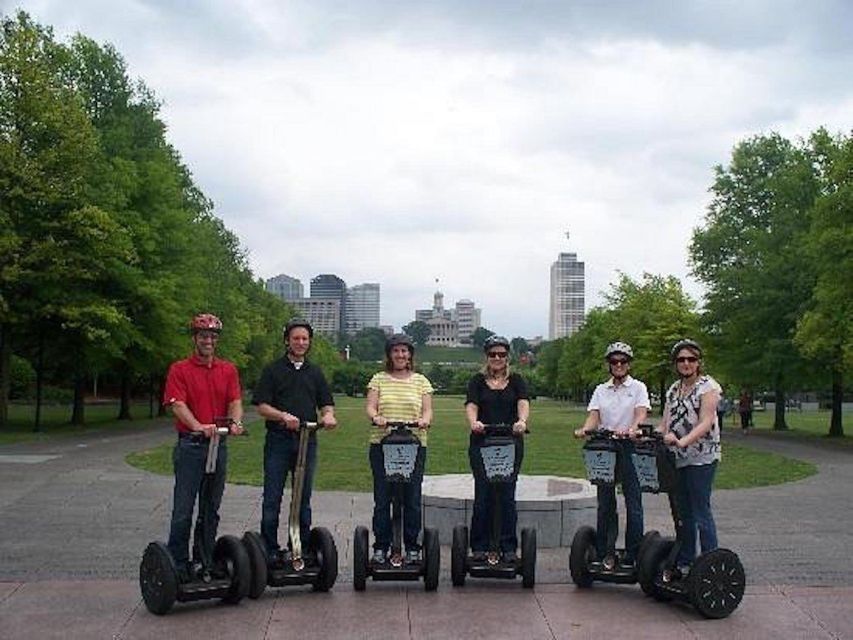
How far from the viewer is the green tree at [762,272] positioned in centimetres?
3388

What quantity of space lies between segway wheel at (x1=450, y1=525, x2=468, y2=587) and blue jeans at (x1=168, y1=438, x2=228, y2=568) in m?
1.93

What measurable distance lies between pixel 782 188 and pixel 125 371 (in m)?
25.3

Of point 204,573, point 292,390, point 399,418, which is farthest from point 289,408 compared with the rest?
point 204,573

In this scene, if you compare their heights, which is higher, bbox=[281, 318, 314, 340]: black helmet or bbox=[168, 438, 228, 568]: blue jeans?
bbox=[281, 318, 314, 340]: black helmet

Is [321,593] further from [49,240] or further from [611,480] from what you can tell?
[49,240]

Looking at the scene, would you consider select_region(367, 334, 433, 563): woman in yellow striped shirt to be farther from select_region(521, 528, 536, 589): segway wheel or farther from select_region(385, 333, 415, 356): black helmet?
select_region(521, 528, 536, 589): segway wheel

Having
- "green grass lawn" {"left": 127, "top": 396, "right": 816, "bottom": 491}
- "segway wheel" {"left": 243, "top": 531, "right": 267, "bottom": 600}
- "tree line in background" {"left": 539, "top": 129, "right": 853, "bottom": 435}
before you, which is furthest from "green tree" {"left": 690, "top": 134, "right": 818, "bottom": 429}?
"segway wheel" {"left": 243, "top": 531, "right": 267, "bottom": 600}

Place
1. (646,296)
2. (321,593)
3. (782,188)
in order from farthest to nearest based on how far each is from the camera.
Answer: (646,296), (782,188), (321,593)

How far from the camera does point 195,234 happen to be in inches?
1481

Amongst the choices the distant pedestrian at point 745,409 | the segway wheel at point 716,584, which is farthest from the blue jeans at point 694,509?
the distant pedestrian at point 745,409

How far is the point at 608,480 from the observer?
307 inches

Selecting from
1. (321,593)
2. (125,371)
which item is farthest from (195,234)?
(321,593)

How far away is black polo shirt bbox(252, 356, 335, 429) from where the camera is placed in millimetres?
7543

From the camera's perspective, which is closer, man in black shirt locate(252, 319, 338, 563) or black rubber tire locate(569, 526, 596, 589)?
man in black shirt locate(252, 319, 338, 563)
